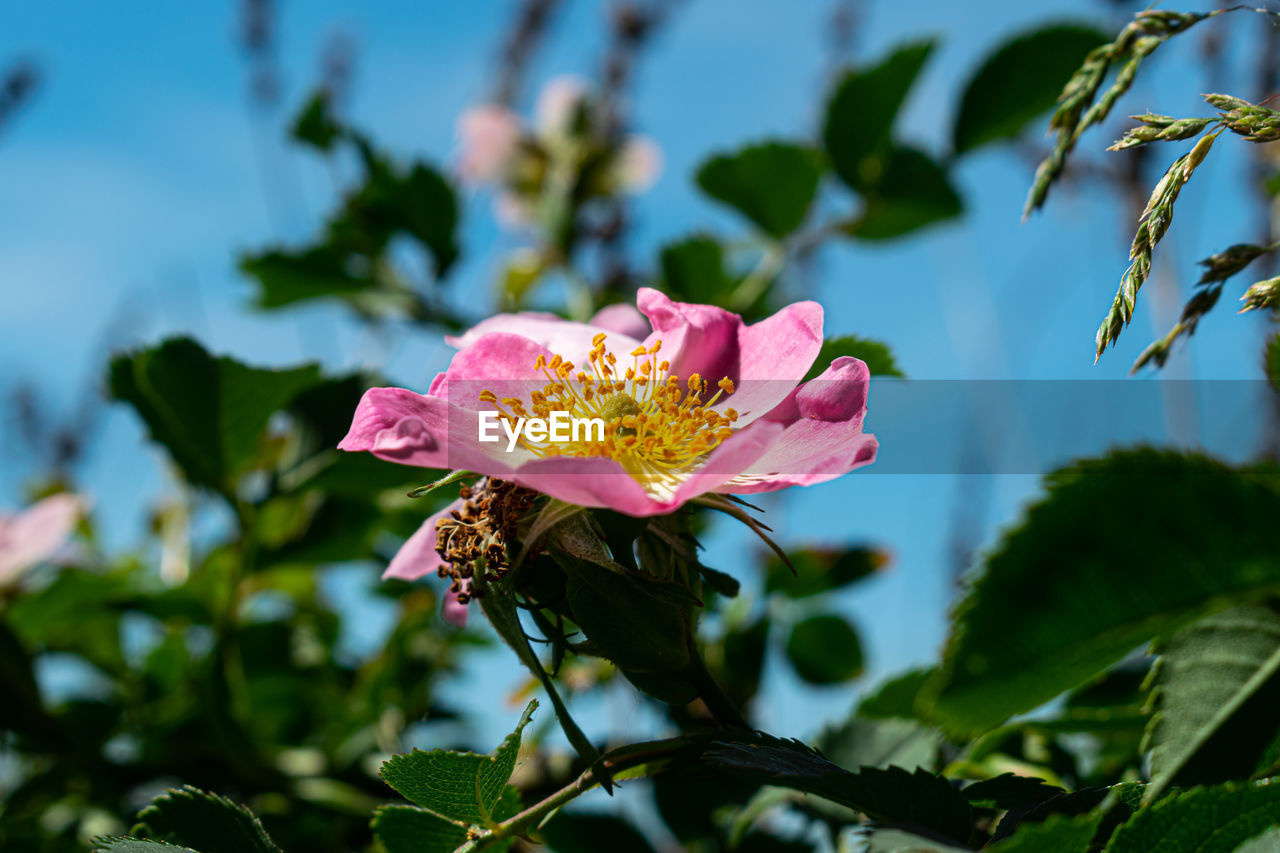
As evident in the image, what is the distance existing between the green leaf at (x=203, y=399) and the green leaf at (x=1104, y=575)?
2.10 ft

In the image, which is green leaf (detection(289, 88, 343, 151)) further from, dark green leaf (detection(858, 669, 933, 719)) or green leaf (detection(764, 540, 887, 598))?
dark green leaf (detection(858, 669, 933, 719))

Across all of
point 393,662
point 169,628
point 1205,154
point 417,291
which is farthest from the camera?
point 417,291

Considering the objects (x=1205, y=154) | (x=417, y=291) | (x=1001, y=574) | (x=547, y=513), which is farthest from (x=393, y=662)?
(x=1205, y=154)

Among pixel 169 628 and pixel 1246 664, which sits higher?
pixel 1246 664

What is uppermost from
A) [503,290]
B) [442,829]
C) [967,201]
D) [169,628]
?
[967,201]

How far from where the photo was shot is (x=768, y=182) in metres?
Result: 1.11

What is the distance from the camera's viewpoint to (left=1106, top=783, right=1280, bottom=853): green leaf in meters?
0.34

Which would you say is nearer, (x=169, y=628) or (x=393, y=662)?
(x=393, y=662)

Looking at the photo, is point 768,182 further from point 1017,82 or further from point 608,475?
point 608,475

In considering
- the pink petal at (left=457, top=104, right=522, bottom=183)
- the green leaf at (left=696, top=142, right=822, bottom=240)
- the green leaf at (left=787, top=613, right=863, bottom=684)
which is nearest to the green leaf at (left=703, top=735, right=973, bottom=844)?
the green leaf at (left=787, top=613, right=863, bottom=684)

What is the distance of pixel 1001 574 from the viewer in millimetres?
400

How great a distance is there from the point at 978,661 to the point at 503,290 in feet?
3.62

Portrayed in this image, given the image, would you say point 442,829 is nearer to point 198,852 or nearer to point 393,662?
point 198,852

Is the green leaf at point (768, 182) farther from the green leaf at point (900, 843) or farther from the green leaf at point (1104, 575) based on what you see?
the green leaf at point (900, 843)
